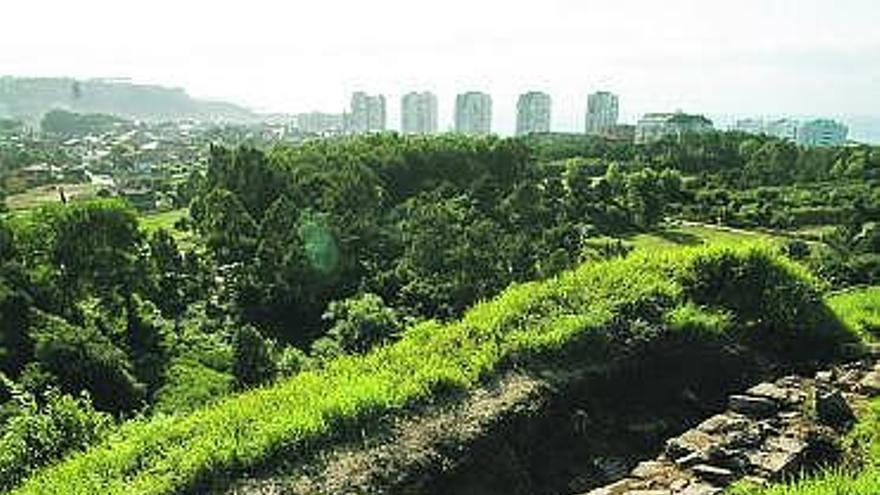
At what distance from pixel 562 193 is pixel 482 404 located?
5491cm

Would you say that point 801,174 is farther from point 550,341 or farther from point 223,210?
point 550,341

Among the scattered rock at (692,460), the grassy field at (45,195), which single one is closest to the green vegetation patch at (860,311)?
the scattered rock at (692,460)

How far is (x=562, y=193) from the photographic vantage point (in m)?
64.5

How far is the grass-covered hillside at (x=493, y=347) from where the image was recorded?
362 inches

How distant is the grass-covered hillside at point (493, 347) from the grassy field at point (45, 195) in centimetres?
6899

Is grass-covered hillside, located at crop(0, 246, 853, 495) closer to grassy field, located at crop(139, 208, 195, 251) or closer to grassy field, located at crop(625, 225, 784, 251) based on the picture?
grassy field, located at crop(625, 225, 784, 251)

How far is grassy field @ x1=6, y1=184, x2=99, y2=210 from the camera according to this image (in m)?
81.4

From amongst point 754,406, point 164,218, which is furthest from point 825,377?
point 164,218

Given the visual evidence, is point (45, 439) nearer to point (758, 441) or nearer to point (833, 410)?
point (758, 441)

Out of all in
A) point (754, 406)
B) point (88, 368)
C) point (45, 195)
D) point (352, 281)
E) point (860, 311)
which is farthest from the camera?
point (45, 195)

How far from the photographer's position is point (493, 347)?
11.0 metres

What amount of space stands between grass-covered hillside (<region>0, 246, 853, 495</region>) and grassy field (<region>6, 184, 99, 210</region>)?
226 feet

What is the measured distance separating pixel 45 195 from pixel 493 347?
88803 mm

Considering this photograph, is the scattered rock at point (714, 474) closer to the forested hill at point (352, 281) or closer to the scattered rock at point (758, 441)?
the scattered rock at point (758, 441)
